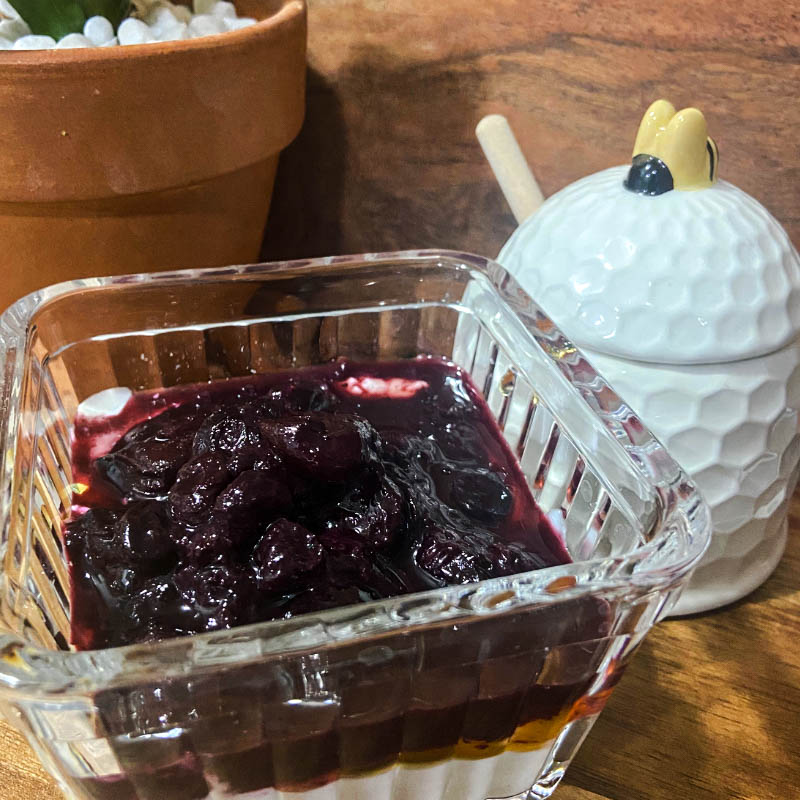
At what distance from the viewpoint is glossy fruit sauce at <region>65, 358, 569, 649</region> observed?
40 cm

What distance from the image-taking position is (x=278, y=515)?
16.8 inches

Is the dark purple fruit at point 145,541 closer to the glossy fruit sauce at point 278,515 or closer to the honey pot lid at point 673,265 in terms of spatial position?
the glossy fruit sauce at point 278,515

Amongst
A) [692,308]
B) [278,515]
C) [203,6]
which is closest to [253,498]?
[278,515]

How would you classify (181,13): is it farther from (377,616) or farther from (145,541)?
(377,616)

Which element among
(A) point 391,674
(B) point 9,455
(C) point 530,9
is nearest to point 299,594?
(A) point 391,674

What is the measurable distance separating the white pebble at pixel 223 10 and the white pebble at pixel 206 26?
0.03 meters

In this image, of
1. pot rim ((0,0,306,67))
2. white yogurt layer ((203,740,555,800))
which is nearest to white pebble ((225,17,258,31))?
pot rim ((0,0,306,67))

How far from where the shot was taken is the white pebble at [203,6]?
2.59 ft

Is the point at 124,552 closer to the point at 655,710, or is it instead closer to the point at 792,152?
the point at 655,710

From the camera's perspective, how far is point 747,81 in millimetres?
678

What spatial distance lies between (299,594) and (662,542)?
17cm

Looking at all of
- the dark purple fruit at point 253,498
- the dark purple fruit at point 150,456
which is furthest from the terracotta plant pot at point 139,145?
the dark purple fruit at point 253,498

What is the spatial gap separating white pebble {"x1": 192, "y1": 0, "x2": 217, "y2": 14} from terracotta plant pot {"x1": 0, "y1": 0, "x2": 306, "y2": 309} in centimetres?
7

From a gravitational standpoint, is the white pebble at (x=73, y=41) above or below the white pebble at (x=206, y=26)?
below
